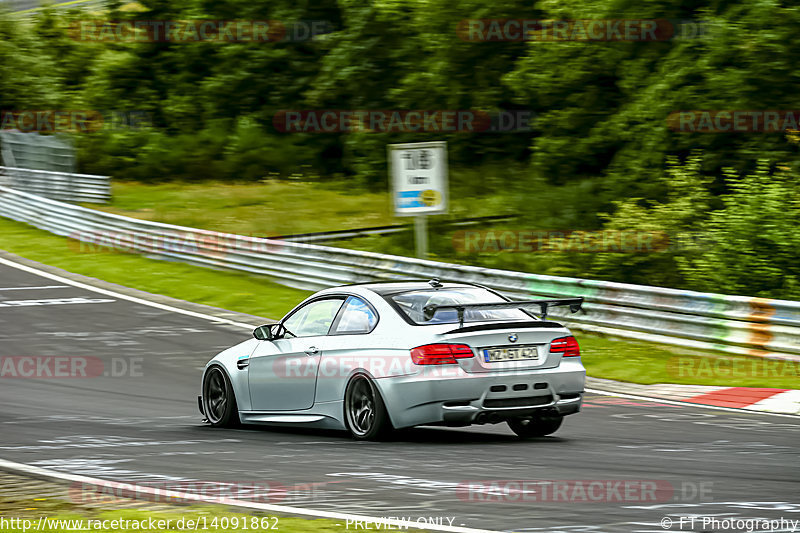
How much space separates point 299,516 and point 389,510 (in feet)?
1.67

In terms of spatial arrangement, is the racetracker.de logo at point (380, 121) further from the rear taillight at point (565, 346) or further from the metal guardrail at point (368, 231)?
the rear taillight at point (565, 346)

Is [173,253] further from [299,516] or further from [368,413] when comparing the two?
[299,516]

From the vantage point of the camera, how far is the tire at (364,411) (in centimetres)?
889

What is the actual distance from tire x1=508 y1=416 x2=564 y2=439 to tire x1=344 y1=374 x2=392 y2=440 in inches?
50.3

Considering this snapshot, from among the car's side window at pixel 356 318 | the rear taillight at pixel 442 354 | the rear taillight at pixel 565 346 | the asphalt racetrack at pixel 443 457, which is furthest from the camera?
the car's side window at pixel 356 318

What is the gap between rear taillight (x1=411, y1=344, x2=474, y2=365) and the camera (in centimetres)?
870

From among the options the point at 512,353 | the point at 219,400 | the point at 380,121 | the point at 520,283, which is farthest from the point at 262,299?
the point at 380,121

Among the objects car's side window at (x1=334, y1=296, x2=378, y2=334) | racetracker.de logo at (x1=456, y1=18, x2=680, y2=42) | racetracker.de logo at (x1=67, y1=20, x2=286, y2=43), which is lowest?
car's side window at (x1=334, y1=296, x2=378, y2=334)

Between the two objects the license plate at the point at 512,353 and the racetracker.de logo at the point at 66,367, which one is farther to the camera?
the racetracker.de logo at the point at 66,367

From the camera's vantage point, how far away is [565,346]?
9.17 meters

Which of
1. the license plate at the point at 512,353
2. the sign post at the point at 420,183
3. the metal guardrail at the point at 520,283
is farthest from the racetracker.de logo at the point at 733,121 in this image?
the license plate at the point at 512,353

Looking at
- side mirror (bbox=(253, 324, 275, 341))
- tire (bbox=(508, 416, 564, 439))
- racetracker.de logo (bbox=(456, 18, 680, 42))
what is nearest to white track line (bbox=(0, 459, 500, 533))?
side mirror (bbox=(253, 324, 275, 341))

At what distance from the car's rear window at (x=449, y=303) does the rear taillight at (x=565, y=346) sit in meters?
0.37

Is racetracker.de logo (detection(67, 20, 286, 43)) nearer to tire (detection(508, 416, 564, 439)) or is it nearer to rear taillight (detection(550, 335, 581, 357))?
tire (detection(508, 416, 564, 439))
